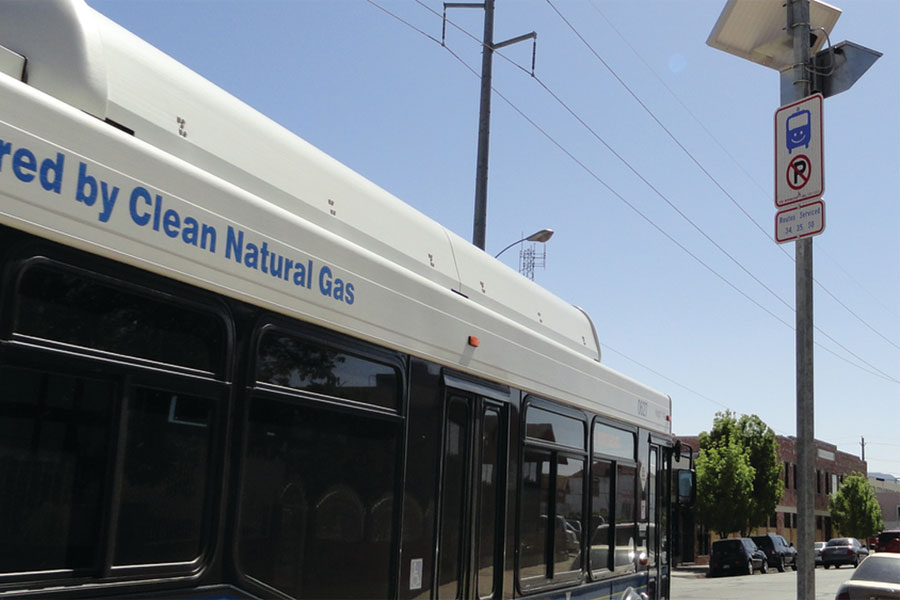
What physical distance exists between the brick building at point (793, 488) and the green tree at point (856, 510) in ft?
6.35

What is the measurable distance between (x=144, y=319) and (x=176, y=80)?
1.30m

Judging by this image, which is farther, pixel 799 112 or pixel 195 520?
pixel 799 112

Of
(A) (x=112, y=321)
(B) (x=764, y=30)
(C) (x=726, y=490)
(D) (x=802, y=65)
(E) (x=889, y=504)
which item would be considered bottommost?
(E) (x=889, y=504)

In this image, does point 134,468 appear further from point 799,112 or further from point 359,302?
point 799,112

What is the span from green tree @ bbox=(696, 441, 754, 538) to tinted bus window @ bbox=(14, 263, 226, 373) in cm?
4516

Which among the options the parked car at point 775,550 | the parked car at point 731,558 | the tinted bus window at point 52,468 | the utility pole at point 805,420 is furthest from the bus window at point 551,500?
the parked car at point 775,550

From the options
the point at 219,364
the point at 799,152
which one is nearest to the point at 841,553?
the point at 799,152

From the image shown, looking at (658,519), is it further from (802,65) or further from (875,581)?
(875,581)

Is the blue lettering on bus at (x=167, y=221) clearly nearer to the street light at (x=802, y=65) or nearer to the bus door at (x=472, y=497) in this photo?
the bus door at (x=472, y=497)

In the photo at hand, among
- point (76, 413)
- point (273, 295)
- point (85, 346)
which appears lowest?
point (76, 413)

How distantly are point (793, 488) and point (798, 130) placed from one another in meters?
64.0

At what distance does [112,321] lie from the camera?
3312 mm

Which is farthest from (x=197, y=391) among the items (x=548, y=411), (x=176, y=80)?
(x=548, y=411)

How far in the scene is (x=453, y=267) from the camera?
6.43 metres
